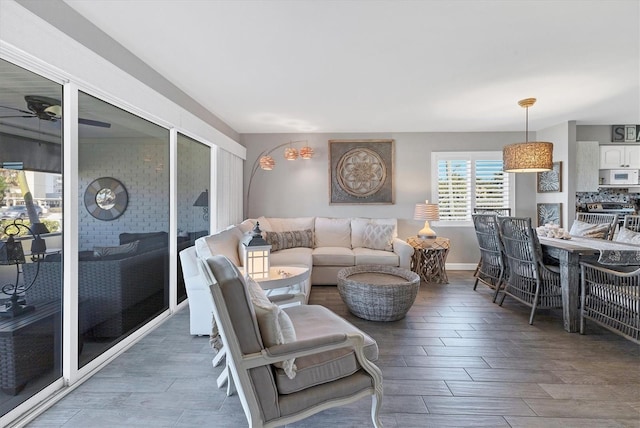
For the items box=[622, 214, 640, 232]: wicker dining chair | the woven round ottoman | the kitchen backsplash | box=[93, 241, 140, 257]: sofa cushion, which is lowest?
the woven round ottoman

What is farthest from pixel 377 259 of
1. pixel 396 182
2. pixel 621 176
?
pixel 621 176

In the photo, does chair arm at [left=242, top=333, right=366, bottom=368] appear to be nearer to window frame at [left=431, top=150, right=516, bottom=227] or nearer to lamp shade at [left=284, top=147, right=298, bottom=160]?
lamp shade at [left=284, top=147, right=298, bottom=160]

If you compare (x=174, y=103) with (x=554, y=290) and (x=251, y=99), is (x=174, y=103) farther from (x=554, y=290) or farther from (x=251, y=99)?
(x=554, y=290)

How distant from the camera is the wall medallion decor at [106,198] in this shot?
2277mm

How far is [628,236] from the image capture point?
3.19 meters

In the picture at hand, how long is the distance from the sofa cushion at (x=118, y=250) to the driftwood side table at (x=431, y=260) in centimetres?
370

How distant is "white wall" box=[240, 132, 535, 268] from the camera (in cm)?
529

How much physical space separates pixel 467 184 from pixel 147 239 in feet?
16.4

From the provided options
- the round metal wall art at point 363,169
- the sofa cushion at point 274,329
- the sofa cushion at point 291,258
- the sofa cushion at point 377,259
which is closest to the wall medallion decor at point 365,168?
the round metal wall art at point 363,169

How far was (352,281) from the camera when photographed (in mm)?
3115

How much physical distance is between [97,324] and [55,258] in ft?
2.38

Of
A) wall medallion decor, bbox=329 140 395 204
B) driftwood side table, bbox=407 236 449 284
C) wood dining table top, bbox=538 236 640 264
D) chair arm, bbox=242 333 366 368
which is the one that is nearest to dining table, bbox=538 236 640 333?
wood dining table top, bbox=538 236 640 264

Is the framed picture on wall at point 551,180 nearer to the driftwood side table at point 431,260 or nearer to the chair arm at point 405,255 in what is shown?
the driftwood side table at point 431,260

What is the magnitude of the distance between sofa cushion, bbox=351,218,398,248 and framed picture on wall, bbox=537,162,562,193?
104 inches
